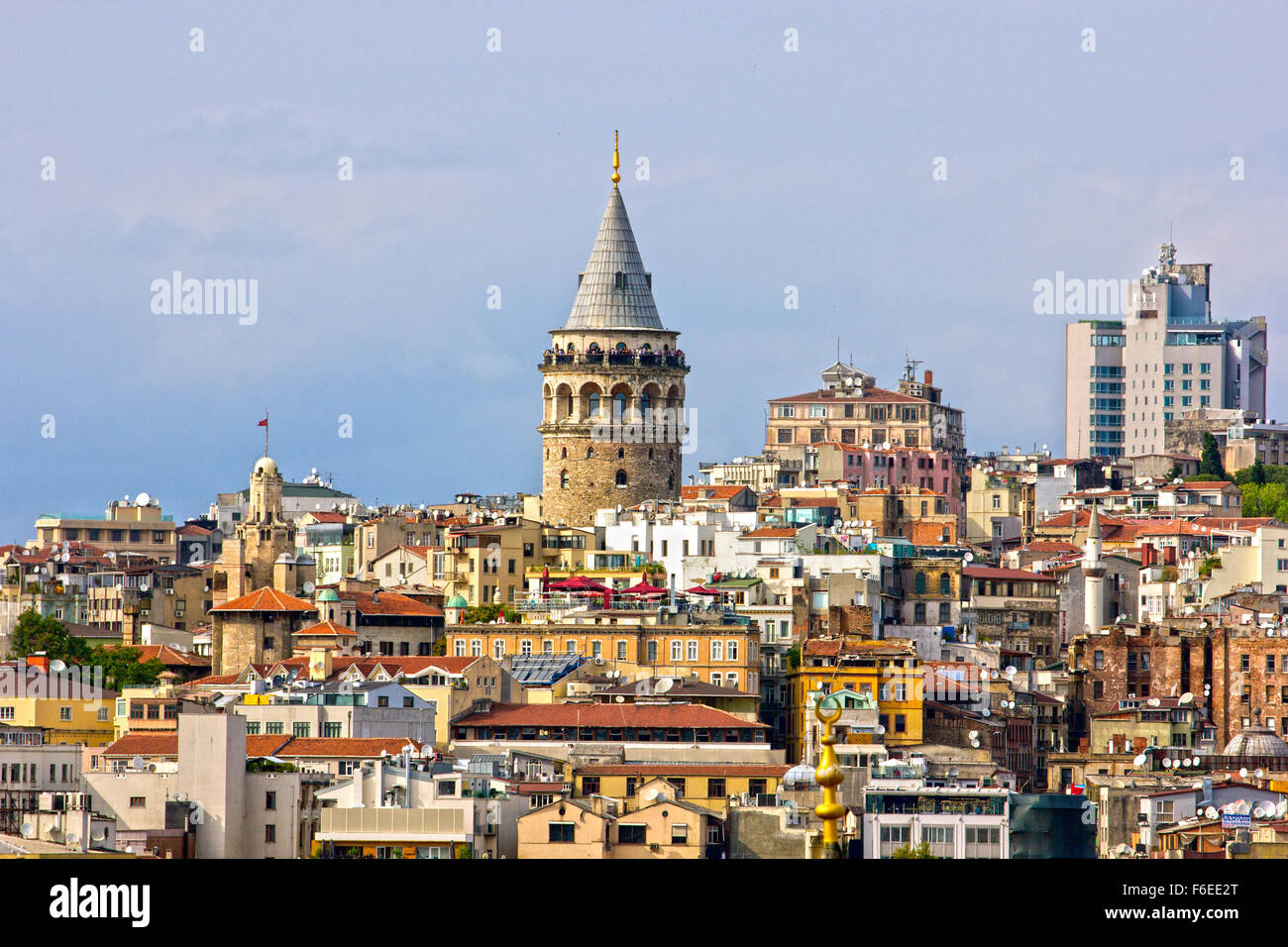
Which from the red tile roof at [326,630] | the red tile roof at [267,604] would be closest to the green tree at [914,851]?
the red tile roof at [326,630]

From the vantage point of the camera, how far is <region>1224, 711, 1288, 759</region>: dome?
90.9 metres

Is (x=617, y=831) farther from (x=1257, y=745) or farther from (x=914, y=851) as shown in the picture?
(x=1257, y=745)

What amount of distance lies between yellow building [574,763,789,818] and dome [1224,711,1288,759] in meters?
15.4

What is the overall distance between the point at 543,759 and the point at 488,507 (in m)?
74.5

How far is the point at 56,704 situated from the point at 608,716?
671 inches

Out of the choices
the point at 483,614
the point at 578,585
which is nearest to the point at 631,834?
the point at 483,614

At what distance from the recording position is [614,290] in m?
130

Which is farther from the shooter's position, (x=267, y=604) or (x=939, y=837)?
(x=267, y=604)

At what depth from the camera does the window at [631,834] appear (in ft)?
238

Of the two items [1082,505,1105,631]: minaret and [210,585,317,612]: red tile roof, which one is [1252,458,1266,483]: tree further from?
[210,585,317,612]: red tile roof

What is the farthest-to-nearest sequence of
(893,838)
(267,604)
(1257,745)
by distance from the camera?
(267,604), (1257,745), (893,838)

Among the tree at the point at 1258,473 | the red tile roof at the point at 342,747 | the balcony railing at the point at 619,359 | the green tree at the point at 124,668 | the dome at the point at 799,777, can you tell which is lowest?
the dome at the point at 799,777

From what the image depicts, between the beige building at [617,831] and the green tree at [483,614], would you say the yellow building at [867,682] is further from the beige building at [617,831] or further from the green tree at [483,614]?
the beige building at [617,831]

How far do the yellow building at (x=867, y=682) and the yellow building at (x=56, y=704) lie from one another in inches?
768
